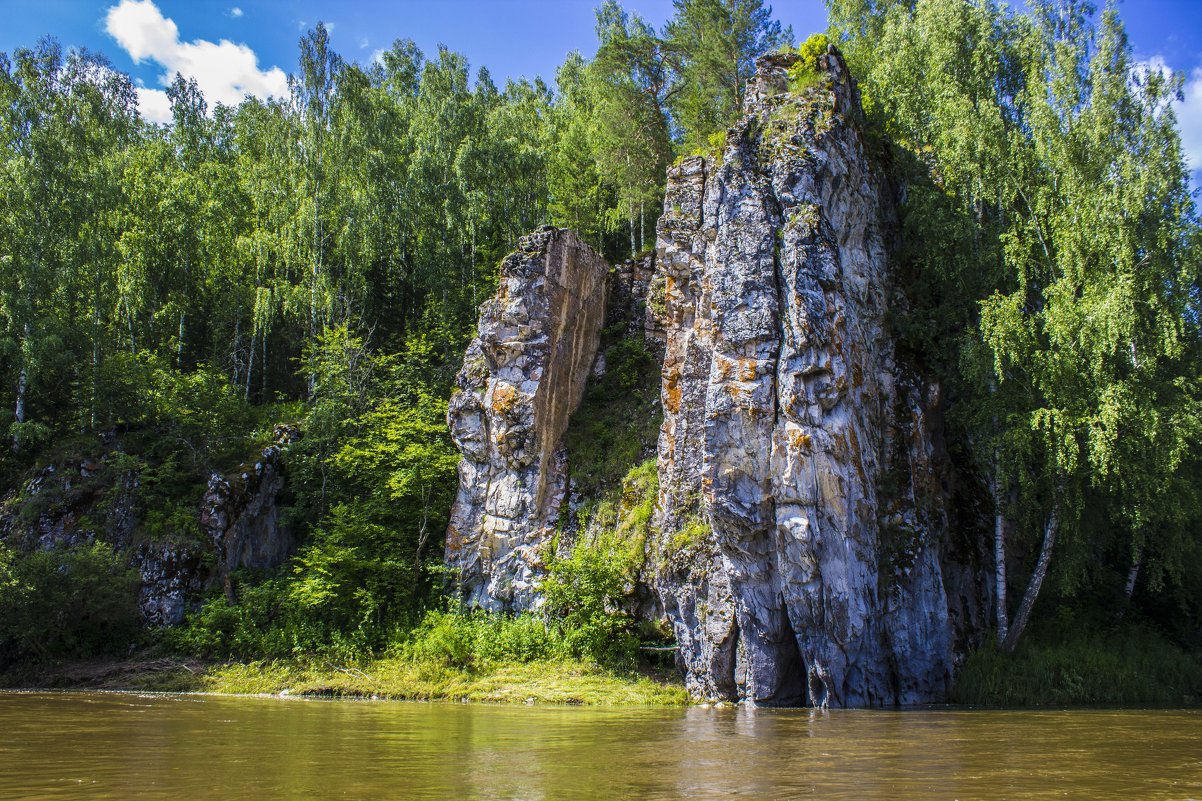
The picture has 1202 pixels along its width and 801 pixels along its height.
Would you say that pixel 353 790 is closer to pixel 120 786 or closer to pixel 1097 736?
pixel 120 786

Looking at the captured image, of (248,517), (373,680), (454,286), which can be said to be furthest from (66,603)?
(454,286)

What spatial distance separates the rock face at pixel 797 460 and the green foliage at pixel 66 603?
54.2ft

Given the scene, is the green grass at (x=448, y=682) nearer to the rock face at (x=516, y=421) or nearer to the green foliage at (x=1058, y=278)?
the rock face at (x=516, y=421)

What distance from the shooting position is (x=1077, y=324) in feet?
63.9

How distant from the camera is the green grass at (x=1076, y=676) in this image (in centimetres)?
1822

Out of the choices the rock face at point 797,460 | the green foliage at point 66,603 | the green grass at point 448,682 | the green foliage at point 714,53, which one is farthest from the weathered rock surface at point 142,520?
the green foliage at point 714,53

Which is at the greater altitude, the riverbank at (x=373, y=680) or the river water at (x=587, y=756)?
the river water at (x=587, y=756)

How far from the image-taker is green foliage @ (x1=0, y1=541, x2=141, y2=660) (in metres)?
21.8

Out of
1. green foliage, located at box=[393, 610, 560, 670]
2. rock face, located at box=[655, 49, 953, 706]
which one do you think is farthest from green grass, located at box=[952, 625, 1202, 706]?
green foliage, located at box=[393, 610, 560, 670]

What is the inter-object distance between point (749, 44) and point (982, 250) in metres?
14.4

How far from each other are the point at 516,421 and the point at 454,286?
1092 cm

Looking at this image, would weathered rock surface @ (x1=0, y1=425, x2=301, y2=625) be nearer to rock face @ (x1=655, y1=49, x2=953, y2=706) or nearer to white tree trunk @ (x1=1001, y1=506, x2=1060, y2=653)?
rock face @ (x1=655, y1=49, x2=953, y2=706)

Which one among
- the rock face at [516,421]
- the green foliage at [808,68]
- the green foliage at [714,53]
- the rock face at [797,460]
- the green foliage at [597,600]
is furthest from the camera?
the green foliage at [714,53]

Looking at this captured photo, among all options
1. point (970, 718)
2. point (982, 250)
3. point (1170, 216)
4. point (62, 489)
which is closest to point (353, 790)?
point (970, 718)
